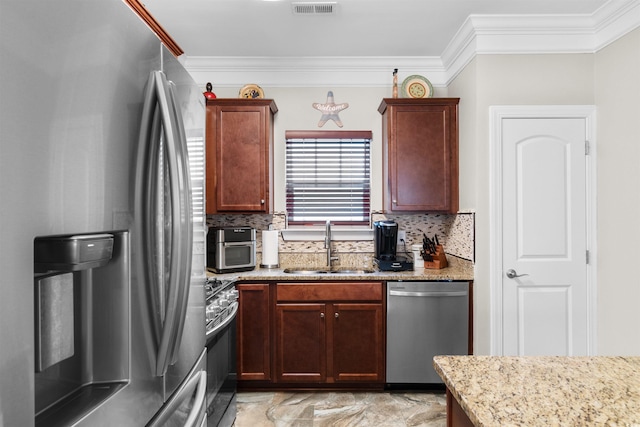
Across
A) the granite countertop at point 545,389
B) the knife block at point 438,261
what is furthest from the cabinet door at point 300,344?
the granite countertop at point 545,389

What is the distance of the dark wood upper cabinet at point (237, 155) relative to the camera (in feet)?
11.1

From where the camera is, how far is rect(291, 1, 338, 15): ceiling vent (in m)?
2.71

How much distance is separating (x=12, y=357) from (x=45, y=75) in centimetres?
42

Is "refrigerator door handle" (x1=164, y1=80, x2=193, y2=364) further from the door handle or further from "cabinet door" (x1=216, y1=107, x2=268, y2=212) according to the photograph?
the door handle

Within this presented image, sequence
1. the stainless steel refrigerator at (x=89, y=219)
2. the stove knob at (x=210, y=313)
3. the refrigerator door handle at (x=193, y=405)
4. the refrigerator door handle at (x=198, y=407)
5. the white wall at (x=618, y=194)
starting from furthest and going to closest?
1. the white wall at (x=618, y=194)
2. the stove knob at (x=210, y=313)
3. the refrigerator door handle at (x=198, y=407)
4. the refrigerator door handle at (x=193, y=405)
5. the stainless steel refrigerator at (x=89, y=219)

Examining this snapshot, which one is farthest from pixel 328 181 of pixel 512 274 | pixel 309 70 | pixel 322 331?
pixel 512 274

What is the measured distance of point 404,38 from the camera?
10.6 ft

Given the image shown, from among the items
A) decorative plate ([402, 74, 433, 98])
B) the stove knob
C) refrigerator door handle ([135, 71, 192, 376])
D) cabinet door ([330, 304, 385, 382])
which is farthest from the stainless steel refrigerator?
decorative plate ([402, 74, 433, 98])

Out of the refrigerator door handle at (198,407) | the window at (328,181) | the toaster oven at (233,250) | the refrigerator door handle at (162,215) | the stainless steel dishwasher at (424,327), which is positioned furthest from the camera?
the window at (328,181)

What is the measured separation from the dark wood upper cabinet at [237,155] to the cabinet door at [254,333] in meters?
0.73

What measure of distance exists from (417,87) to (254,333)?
253 centimetres

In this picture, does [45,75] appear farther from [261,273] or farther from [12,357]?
[261,273]

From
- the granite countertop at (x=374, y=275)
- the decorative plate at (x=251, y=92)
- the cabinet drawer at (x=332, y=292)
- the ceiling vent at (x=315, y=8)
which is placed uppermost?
the ceiling vent at (x=315, y=8)

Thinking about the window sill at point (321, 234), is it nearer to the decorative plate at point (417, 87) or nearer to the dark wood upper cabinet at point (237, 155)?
the dark wood upper cabinet at point (237, 155)
